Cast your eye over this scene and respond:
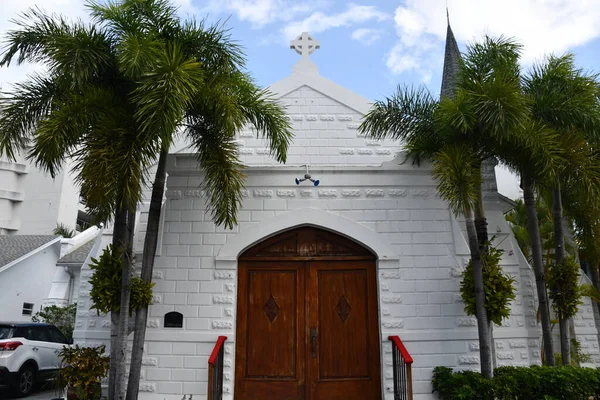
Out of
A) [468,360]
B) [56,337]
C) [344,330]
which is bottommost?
[468,360]

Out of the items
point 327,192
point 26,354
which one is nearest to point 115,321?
point 327,192

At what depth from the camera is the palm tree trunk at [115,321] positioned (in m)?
6.97

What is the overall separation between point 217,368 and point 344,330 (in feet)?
7.00

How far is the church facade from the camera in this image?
26.7ft

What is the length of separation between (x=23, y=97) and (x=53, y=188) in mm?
29815

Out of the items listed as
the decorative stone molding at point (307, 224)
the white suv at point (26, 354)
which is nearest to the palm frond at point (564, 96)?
the decorative stone molding at point (307, 224)

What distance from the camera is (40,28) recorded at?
7168mm

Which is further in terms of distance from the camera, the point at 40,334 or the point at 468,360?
the point at 40,334

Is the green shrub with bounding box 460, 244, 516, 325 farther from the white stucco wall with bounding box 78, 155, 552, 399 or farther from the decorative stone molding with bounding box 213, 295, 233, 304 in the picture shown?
the decorative stone molding with bounding box 213, 295, 233, 304

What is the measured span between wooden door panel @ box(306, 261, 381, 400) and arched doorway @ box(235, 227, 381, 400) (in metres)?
0.02

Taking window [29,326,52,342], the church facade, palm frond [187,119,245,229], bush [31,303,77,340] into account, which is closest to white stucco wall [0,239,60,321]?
bush [31,303,77,340]

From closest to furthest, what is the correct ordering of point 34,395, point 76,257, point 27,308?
point 34,395, point 76,257, point 27,308

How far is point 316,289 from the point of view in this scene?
852cm

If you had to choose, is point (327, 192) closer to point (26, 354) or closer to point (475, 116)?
point (475, 116)
